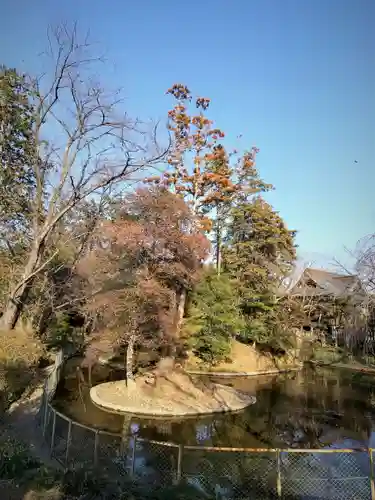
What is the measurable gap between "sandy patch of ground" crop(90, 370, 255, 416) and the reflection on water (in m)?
0.47

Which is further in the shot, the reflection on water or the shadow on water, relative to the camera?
the reflection on water

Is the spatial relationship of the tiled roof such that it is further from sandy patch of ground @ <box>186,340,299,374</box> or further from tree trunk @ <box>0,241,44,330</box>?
tree trunk @ <box>0,241,44,330</box>

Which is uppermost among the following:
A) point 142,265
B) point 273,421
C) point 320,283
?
point 320,283

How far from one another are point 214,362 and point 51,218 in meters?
16.9

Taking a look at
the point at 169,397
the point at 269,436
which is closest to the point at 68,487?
the point at 269,436

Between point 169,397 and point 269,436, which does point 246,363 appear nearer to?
point 169,397

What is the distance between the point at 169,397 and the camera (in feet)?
49.0

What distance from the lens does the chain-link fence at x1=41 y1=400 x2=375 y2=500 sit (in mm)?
6418

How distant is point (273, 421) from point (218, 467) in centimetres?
632

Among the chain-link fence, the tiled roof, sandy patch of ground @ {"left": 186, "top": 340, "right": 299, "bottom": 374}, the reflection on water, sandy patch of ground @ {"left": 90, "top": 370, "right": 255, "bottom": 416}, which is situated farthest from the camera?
the tiled roof

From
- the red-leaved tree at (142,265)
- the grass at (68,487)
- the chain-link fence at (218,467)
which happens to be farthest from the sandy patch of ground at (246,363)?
the grass at (68,487)

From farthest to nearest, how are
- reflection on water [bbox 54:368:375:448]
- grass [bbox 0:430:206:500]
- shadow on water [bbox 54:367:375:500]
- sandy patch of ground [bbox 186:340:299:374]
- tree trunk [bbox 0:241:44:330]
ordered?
1. sandy patch of ground [bbox 186:340:299:374]
2. reflection on water [bbox 54:368:375:448]
3. tree trunk [bbox 0:241:44:330]
4. shadow on water [bbox 54:367:375:500]
5. grass [bbox 0:430:206:500]

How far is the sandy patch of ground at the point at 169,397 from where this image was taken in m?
13.7

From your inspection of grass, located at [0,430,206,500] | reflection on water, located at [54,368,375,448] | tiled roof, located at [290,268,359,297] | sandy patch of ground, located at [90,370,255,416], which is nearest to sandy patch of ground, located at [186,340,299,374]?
reflection on water, located at [54,368,375,448]
